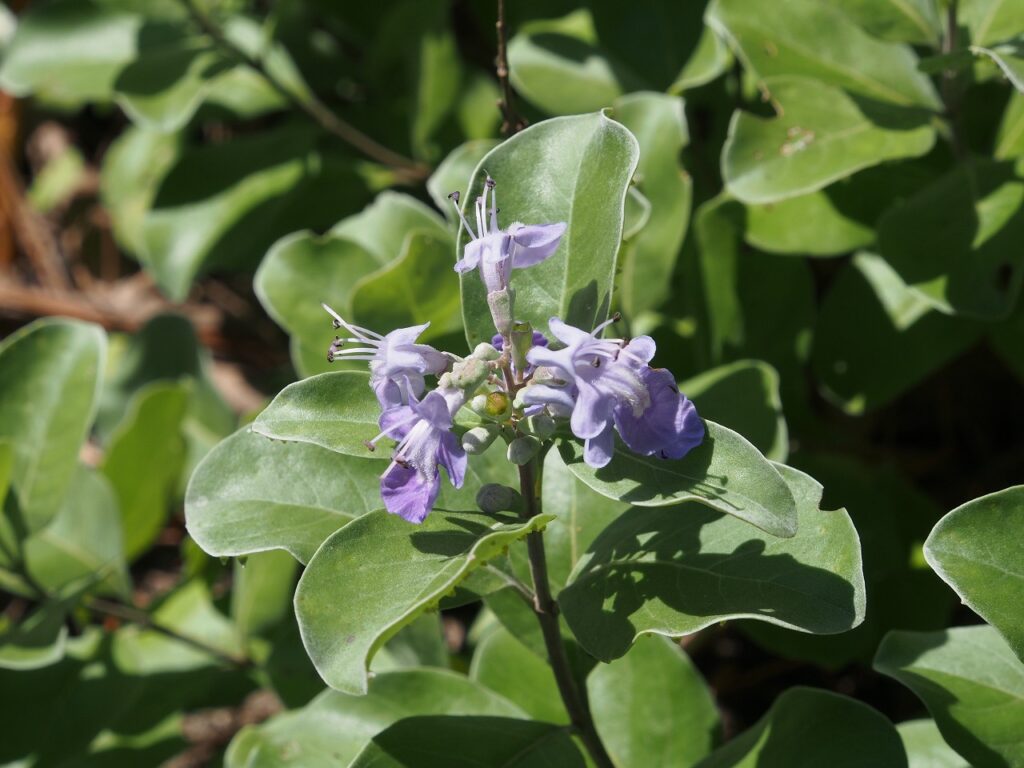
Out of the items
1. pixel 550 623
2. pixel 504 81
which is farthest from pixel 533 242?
pixel 504 81

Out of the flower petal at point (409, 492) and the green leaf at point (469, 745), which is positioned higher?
the flower petal at point (409, 492)

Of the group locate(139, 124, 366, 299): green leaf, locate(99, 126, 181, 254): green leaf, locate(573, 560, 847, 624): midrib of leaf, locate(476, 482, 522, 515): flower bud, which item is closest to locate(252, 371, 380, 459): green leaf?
locate(476, 482, 522, 515): flower bud

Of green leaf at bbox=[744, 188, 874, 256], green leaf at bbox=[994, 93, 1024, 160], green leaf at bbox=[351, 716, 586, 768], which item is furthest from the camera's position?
green leaf at bbox=[744, 188, 874, 256]

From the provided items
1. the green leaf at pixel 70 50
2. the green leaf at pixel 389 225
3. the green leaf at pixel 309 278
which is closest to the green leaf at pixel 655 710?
the green leaf at pixel 309 278

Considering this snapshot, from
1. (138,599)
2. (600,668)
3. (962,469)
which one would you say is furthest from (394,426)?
(138,599)

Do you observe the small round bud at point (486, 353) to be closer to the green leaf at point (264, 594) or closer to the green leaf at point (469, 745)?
the green leaf at point (469, 745)

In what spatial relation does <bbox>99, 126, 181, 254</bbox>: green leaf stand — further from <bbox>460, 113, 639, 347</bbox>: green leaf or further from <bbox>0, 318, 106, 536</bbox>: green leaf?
<bbox>460, 113, 639, 347</bbox>: green leaf

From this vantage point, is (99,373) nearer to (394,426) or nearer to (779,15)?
(394,426)
